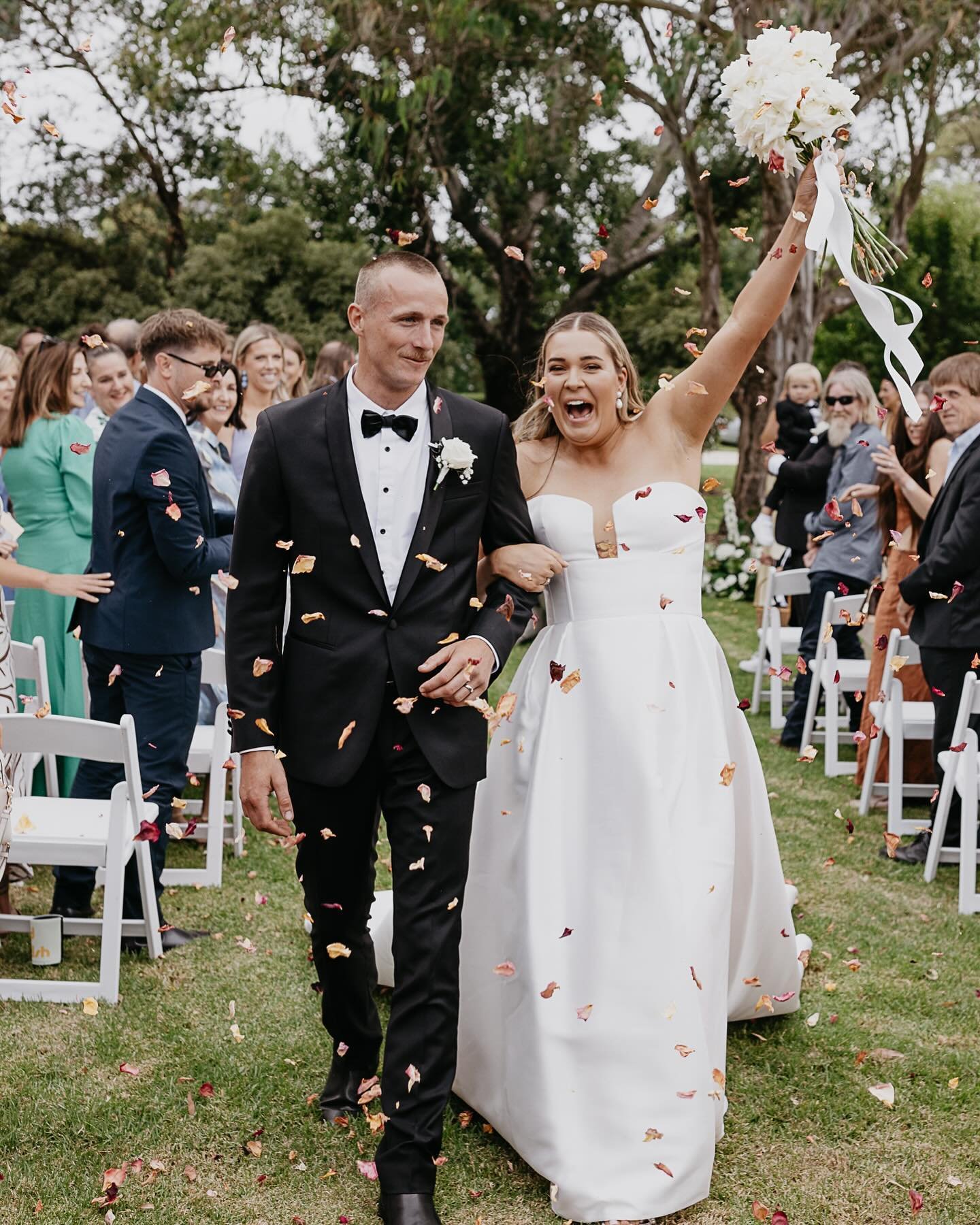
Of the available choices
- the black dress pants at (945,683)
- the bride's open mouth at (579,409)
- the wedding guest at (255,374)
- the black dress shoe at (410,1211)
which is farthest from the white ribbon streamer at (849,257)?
the wedding guest at (255,374)

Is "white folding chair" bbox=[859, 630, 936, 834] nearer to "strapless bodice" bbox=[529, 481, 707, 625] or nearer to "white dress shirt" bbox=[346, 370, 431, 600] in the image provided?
"strapless bodice" bbox=[529, 481, 707, 625]

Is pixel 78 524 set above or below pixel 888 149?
below

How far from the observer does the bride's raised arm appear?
11.3 ft

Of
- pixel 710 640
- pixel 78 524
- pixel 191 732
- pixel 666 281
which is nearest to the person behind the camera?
pixel 710 640

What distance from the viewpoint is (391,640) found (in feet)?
10.5

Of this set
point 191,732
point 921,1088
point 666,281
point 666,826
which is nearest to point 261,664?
point 666,826

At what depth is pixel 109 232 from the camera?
2483cm

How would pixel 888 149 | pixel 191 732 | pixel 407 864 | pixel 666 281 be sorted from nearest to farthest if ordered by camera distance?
pixel 407 864, pixel 191 732, pixel 888 149, pixel 666 281

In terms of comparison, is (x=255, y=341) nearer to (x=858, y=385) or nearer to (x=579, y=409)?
(x=858, y=385)

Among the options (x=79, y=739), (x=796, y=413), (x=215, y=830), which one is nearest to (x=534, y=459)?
(x=79, y=739)

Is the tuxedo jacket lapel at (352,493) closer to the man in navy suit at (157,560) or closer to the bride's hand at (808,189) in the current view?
the bride's hand at (808,189)

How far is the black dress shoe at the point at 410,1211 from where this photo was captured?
3.08m

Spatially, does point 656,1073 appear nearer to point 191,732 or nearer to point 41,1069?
point 41,1069

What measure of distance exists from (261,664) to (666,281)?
74.7 feet
